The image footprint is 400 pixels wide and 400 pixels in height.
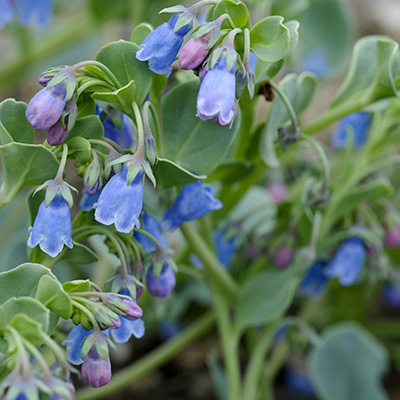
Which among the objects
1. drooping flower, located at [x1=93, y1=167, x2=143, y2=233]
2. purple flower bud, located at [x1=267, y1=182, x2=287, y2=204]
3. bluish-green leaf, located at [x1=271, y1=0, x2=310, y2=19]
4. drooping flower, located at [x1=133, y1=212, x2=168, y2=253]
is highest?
drooping flower, located at [x1=93, y1=167, x2=143, y2=233]

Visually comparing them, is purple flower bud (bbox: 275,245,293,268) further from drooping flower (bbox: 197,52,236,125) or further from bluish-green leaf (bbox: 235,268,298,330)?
drooping flower (bbox: 197,52,236,125)

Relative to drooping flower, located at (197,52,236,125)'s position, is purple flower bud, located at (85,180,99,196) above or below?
below

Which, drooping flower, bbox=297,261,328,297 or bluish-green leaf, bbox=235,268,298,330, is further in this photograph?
drooping flower, bbox=297,261,328,297

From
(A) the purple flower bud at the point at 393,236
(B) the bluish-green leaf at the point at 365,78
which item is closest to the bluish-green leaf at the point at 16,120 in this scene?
(B) the bluish-green leaf at the point at 365,78

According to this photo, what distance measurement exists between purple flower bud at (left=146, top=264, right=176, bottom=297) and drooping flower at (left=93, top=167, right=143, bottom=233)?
0.50 feet

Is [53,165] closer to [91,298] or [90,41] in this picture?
[91,298]

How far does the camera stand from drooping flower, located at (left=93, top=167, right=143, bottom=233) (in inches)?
26.6

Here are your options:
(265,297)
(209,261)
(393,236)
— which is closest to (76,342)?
(209,261)

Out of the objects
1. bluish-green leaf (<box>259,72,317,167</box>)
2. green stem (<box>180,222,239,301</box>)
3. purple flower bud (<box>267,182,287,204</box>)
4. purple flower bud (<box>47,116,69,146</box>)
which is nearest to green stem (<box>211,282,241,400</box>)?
green stem (<box>180,222,239,301</box>)

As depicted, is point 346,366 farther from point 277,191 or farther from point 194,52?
point 194,52

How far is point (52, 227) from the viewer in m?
0.69

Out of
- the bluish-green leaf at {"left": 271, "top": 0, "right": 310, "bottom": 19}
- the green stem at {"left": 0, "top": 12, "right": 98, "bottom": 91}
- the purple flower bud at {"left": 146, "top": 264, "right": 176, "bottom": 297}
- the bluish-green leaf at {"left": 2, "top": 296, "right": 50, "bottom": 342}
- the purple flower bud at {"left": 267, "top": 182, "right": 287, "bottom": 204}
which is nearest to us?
the bluish-green leaf at {"left": 2, "top": 296, "right": 50, "bottom": 342}

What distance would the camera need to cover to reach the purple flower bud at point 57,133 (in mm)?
688

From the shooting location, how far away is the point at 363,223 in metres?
1.15
